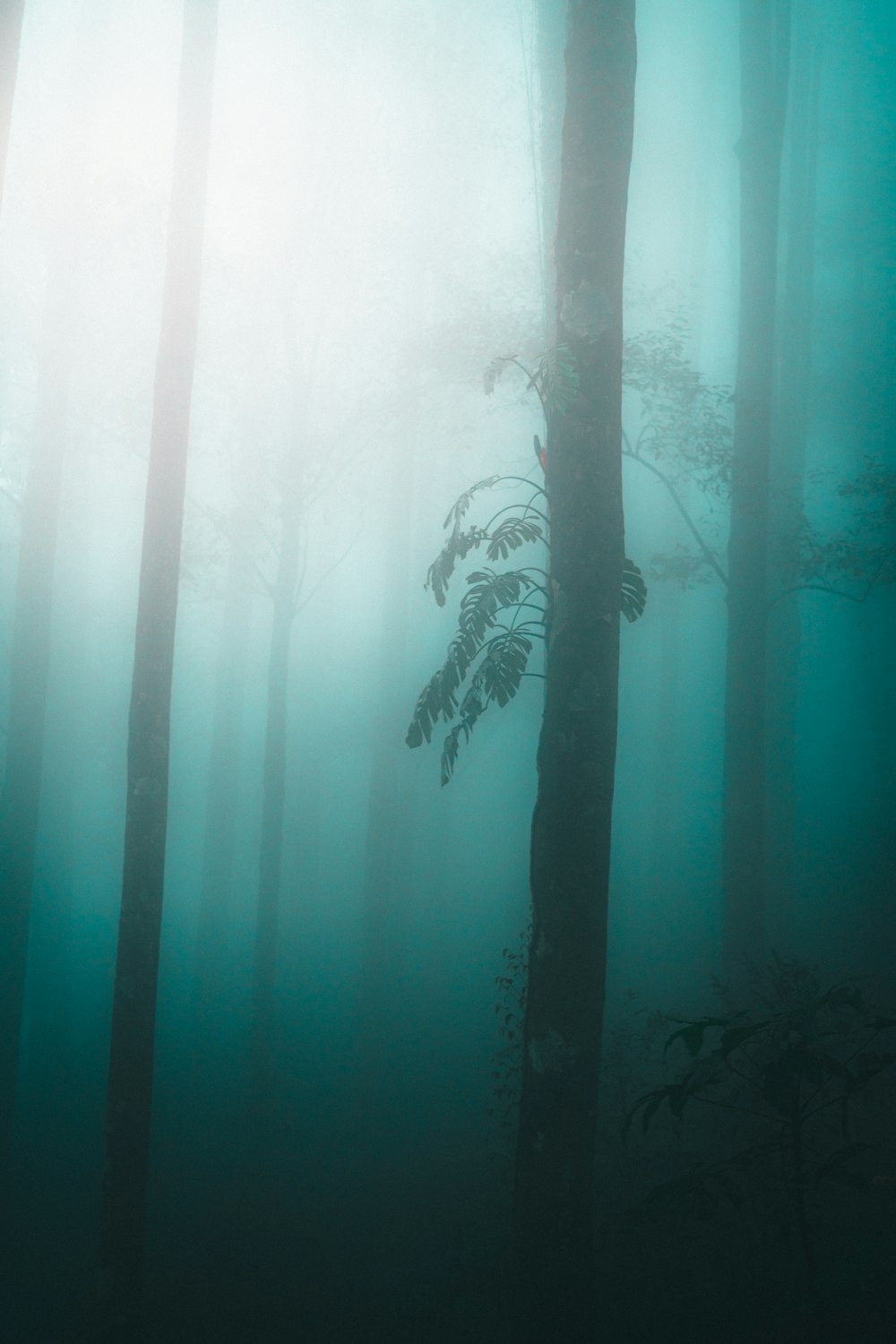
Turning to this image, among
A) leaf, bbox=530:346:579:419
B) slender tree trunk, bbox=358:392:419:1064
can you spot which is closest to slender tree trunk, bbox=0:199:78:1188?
slender tree trunk, bbox=358:392:419:1064

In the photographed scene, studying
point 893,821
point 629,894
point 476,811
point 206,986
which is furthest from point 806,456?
point 206,986

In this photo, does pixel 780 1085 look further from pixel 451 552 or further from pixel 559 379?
pixel 451 552

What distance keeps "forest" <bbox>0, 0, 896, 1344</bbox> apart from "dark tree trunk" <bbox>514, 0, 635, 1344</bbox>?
1.5 inches

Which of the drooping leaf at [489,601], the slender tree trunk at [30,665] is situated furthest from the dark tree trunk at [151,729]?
the slender tree trunk at [30,665]

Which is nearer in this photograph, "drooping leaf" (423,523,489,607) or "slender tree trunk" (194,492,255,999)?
"drooping leaf" (423,523,489,607)

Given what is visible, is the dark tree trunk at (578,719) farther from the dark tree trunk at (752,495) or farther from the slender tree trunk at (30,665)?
the slender tree trunk at (30,665)

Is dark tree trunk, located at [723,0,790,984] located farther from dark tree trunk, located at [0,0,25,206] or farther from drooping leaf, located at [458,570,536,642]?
dark tree trunk, located at [0,0,25,206]

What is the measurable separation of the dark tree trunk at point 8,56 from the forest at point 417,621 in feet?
0.11

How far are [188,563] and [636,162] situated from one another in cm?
885

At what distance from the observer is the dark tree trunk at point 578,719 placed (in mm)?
2971

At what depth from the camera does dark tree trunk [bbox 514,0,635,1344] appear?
117 inches

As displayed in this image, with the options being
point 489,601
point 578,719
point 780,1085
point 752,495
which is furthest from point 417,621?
point 780,1085

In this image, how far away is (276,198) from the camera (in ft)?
39.8

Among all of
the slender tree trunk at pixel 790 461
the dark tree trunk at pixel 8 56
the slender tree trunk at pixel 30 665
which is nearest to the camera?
the dark tree trunk at pixel 8 56
